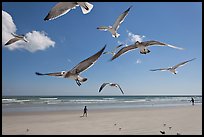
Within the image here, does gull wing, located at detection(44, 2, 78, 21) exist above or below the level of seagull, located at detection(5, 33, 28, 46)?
below

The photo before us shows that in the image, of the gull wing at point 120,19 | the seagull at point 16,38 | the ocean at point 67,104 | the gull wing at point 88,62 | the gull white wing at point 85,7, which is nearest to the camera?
the gull wing at point 88,62

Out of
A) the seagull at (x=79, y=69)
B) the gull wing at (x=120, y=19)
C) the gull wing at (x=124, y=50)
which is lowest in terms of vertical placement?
the seagull at (x=79, y=69)

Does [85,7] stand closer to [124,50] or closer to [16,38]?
[124,50]

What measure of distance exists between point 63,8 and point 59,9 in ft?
0.24

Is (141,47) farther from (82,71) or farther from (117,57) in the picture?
(82,71)

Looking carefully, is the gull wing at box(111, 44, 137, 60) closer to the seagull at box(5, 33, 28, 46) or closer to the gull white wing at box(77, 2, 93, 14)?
the gull white wing at box(77, 2, 93, 14)

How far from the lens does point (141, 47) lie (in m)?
5.60

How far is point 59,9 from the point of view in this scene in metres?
5.15

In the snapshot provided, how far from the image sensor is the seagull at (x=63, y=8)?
5.03 meters

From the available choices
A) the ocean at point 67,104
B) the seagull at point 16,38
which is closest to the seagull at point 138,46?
the seagull at point 16,38

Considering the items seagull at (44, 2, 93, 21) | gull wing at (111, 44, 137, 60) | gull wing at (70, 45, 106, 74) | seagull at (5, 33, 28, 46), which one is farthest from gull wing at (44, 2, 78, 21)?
seagull at (5, 33, 28, 46)

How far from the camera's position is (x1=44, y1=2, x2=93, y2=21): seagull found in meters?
5.03

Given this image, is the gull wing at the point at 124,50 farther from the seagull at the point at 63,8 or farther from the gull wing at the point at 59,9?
the gull wing at the point at 59,9

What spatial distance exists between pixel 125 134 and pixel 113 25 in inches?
169
